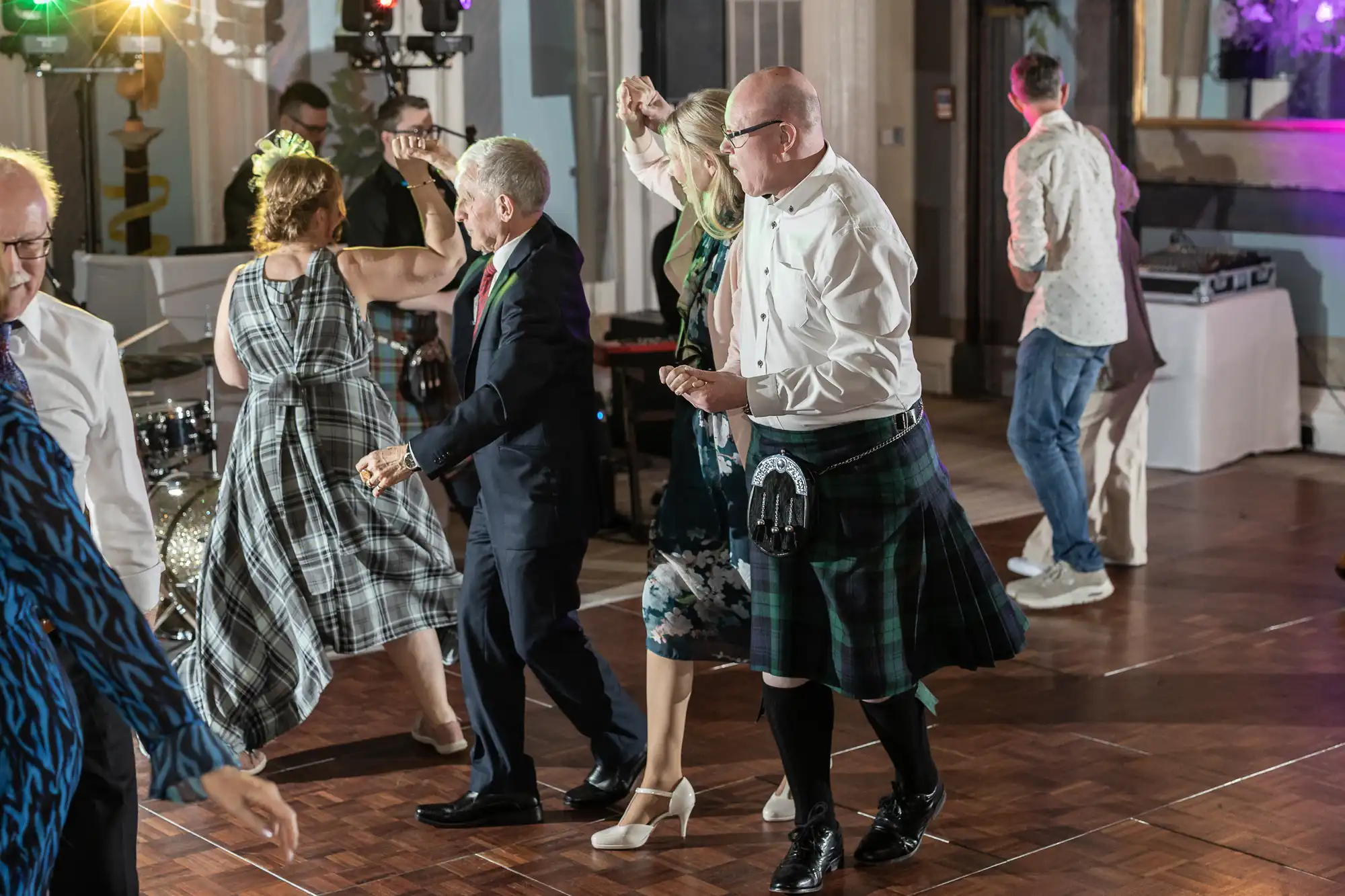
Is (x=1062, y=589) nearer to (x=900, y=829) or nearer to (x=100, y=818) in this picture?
(x=900, y=829)

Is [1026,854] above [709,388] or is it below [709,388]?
below

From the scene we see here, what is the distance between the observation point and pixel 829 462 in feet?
11.5

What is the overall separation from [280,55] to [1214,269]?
4123mm

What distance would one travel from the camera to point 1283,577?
636 centimetres

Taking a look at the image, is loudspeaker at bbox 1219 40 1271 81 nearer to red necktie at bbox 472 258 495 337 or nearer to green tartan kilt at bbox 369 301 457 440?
green tartan kilt at bbox 369 301 457 440

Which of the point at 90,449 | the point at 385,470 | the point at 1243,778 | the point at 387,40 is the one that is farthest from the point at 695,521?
the point at 387,40

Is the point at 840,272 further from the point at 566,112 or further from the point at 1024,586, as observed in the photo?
the point at 566,112

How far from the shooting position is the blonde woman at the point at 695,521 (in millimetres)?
3863

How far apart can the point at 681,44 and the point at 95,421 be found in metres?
6.04

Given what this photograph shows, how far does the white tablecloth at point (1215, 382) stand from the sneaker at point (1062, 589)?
236cm

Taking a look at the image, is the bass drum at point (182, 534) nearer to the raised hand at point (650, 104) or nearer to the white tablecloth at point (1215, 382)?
the raised hand at point (650, 104)

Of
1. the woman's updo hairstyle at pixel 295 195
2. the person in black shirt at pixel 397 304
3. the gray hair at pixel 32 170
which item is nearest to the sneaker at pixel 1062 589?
the person in black shirt at pixel 397 304

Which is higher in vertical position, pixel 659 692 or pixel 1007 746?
pixel 659 692

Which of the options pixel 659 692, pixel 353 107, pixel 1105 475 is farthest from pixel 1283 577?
pixel 353 107
